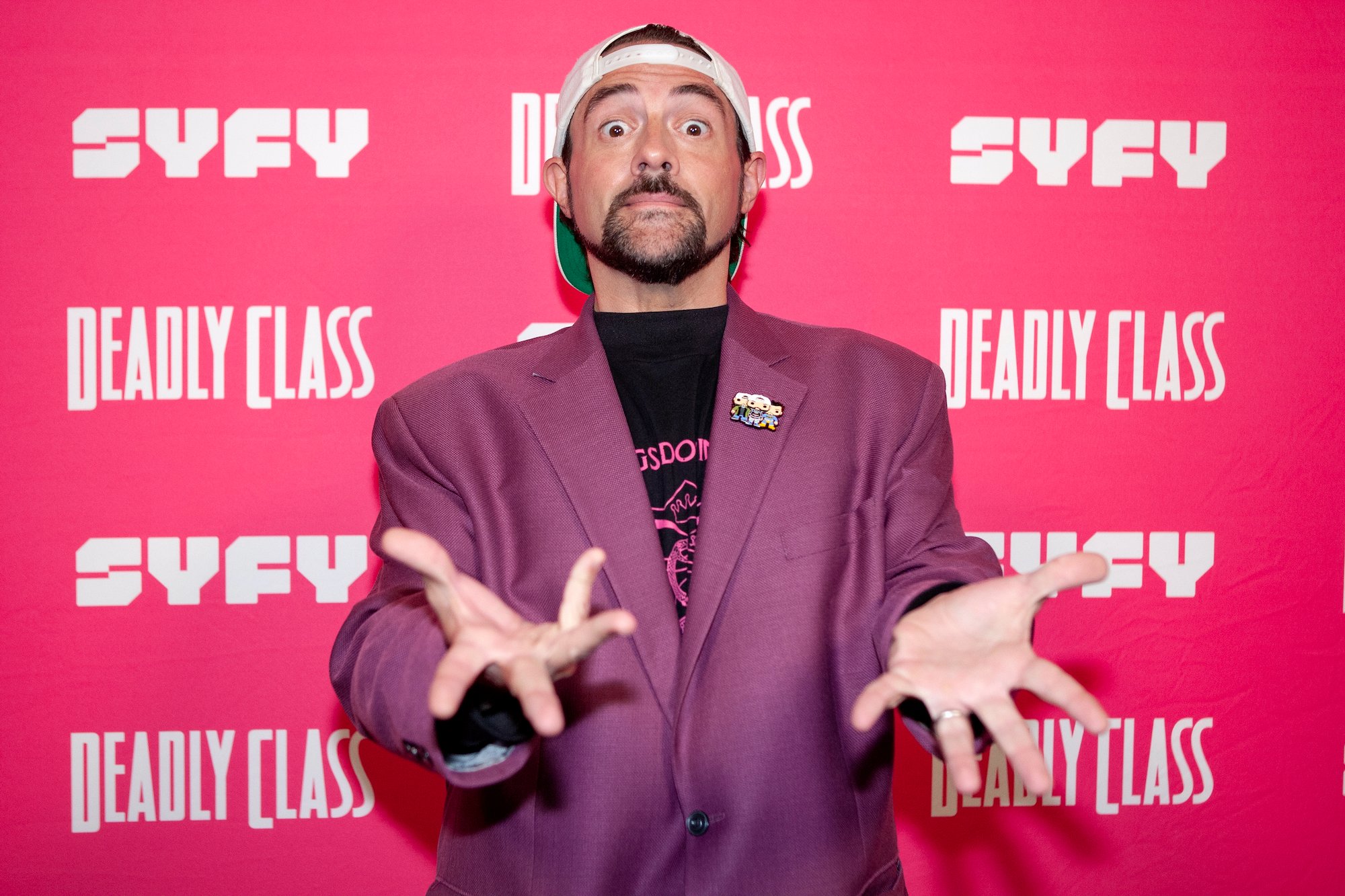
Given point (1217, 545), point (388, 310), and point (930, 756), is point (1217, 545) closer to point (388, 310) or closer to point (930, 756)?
point (930, 756)

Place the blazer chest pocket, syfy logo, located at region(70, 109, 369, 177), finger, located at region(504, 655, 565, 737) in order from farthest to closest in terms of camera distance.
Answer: syfy logo, located at region(70, 109, 369, 177)
the blazer chest pocket
finger, located at region(504, 655, 565, 737)

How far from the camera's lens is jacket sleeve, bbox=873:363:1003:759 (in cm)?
128

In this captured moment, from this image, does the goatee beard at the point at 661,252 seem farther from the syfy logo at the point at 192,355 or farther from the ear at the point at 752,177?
the syfy logo at the point at 192,355

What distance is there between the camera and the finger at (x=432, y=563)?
1000mm

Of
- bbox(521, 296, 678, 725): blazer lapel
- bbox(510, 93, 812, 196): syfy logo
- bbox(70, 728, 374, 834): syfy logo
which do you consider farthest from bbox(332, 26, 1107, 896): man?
bbox(70, 728, 374, 834): syfy logo

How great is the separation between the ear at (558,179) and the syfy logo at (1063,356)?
1.99ft

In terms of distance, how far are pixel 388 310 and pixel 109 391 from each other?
61 centimetres

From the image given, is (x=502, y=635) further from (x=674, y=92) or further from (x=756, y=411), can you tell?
(x=674, y=92)

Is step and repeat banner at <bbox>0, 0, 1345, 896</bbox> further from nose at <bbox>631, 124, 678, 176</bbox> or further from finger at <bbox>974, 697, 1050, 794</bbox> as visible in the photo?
finger at <bbox>974, 697, 1050, 794</bbox>

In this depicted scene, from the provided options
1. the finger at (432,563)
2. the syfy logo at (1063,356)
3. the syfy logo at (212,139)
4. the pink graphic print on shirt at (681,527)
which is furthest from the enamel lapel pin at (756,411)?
the syfy logo at (212,139)

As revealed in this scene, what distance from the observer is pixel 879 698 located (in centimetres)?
108

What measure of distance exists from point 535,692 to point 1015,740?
555 millimetres

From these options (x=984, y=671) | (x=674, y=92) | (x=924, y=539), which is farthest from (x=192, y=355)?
(x=984, y=671)

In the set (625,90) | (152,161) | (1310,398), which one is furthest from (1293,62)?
(152,161)
